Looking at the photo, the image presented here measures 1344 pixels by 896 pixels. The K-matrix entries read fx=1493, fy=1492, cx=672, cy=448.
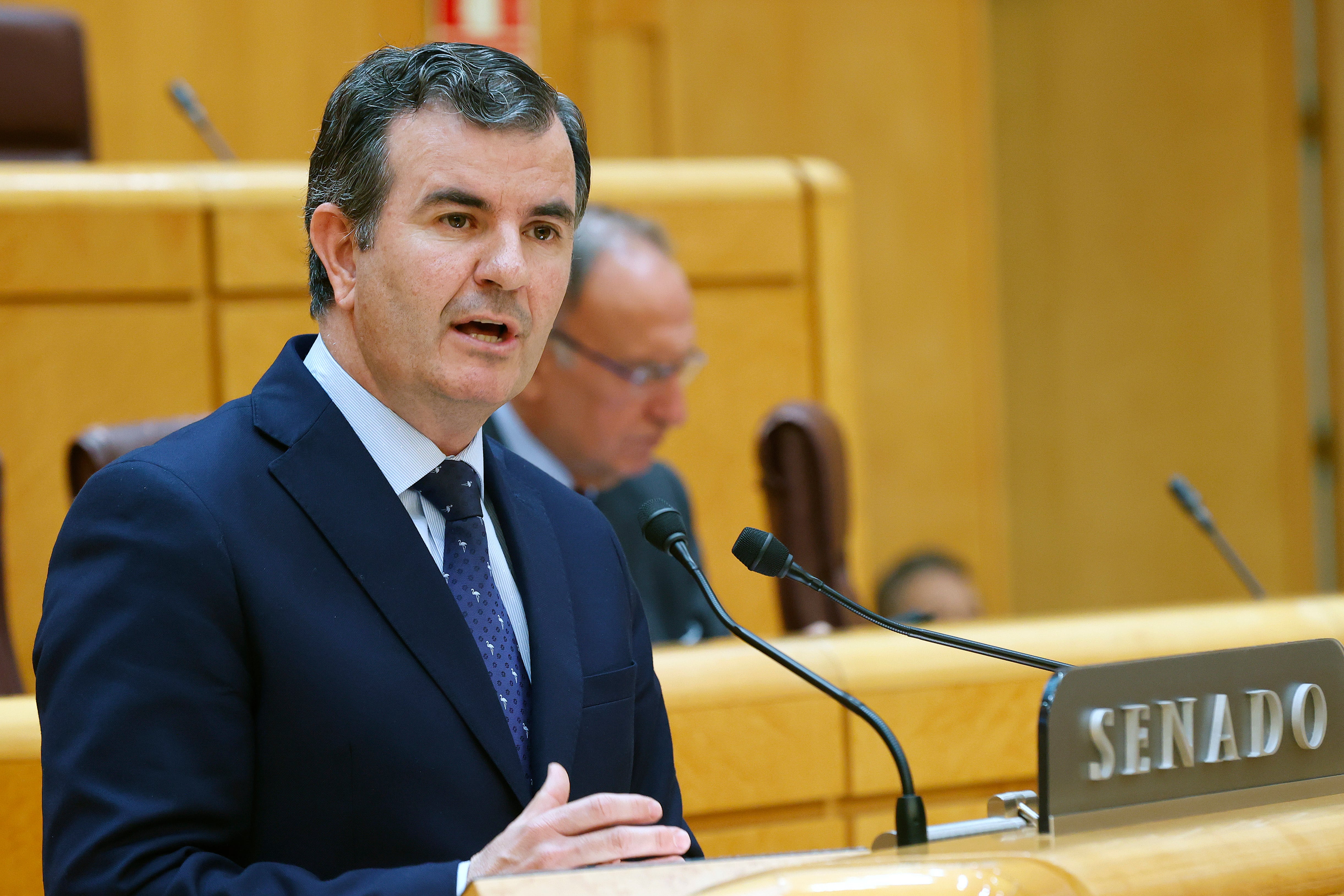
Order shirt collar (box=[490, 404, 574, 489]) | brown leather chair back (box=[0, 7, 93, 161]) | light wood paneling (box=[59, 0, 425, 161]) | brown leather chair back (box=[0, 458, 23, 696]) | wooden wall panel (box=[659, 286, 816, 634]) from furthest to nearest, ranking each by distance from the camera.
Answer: light wood paneling (box=[59, 0, 425, 161]) < brown leather chair back (box=[0, 7, 93, 161]) < wooden wall panel (box=[659, 286, 816, 634]) < shirt collar (box=[490, 404, 574, 489]) < brown leather chair back (box=[0, 458, 23, 696])

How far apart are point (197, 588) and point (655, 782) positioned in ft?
1.66

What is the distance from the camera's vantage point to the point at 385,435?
1.27 m

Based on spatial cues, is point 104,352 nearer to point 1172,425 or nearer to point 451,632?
point 451,632

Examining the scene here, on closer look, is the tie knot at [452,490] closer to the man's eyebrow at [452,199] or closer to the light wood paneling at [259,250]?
the man's eyebrow at [452,199]

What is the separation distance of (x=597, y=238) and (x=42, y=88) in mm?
1803

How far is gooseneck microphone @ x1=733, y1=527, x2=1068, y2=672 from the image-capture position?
3.82ft

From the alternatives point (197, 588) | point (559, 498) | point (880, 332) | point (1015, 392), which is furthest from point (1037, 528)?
point (197, 588)

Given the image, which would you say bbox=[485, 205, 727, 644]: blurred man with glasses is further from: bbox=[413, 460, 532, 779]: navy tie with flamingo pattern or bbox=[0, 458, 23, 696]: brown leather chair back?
bbox=[413, 460, 532, 779]: navy tie with flamingo pattern

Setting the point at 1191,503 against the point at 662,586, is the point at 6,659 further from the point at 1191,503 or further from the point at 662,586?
the point at 1191,503

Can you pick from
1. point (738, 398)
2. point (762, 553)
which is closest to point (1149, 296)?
point (738, 398)

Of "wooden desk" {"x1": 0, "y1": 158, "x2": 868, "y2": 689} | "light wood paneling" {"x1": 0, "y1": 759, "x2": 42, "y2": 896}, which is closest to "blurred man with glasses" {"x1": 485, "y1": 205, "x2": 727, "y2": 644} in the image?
"wooden desk" {"x1": 0, "y1": 158, "x2": 868, "y2": 689}

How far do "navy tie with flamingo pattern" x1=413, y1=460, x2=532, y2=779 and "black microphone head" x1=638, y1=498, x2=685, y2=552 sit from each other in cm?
14

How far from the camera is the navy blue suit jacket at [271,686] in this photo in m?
1.05

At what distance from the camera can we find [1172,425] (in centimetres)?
554
